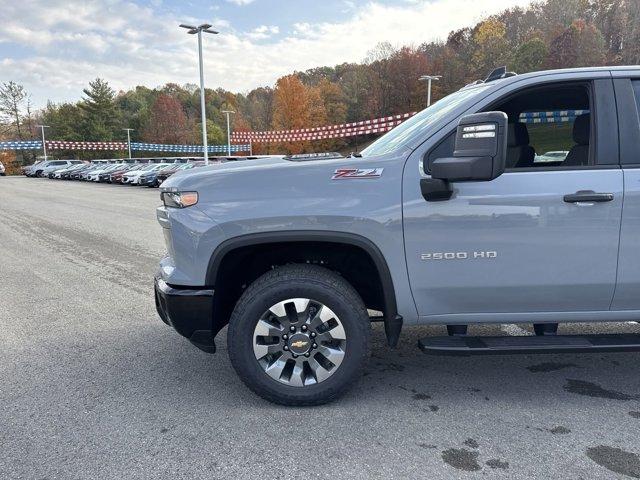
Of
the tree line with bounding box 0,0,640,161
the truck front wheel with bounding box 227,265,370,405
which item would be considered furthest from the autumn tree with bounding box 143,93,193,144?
the truck front wheel with bounding box 227,265,370,405

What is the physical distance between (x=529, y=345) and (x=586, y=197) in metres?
0.91

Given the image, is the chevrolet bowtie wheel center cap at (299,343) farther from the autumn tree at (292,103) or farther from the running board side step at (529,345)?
the autumn tree at (292,103)

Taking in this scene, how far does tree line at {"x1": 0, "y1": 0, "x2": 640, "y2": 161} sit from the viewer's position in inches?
2029

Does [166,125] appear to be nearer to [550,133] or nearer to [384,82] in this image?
[384,82]

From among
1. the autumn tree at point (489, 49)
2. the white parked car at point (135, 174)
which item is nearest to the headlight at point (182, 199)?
the white parked car at point (135, 174)

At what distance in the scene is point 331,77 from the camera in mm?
84188

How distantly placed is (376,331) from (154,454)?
2303 millimetres

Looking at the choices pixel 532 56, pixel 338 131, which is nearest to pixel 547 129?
pixel 338 131

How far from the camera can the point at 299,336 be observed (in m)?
2.99

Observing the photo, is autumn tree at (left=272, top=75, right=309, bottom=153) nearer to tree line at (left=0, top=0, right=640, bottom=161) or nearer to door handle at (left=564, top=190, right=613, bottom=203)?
tree line at (left=0, top=0, right=640, bottom=161)

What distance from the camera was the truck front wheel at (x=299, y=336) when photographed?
2.96 metres

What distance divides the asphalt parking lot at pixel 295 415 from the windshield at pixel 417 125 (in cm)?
161

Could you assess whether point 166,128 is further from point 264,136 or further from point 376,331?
point 376,331

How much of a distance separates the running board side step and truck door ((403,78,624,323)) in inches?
6.0
